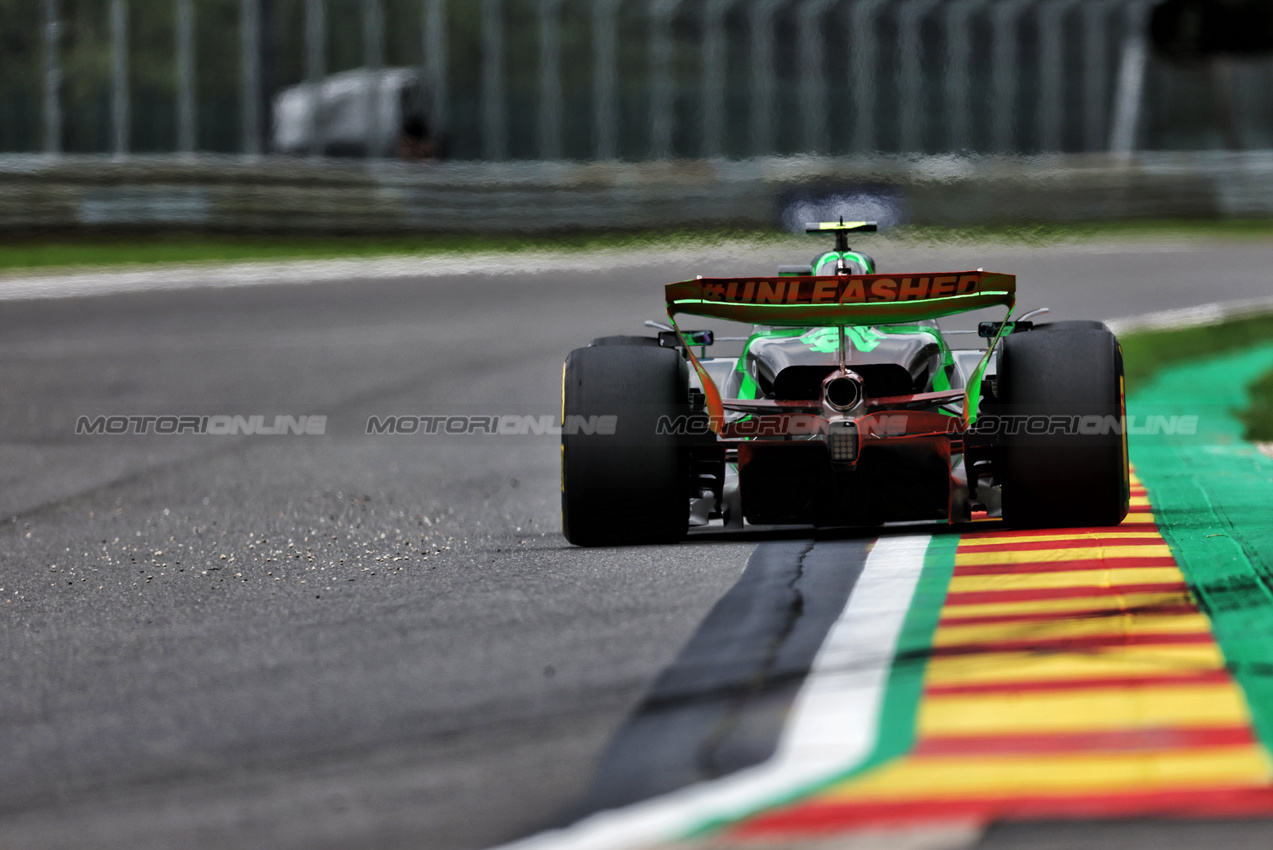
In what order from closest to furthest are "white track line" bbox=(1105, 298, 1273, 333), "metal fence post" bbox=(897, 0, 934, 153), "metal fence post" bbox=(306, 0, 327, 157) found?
1. "white track line" bbox=(1105, 298, 1273, 333)
2. "metal fence post" bbox=(306, 0, 327, 157)
3. "metal fence post" bbox=(897, 0, 934, 153)

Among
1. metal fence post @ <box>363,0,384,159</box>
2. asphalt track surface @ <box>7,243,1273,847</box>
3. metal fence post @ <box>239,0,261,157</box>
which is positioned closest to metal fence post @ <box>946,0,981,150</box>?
metal fence post @ <box>363,0,384,159</box>

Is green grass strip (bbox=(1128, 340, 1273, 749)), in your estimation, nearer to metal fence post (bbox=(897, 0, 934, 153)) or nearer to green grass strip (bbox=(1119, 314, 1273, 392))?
green grass strip (bbox=(1119, 314, 1273, 392))

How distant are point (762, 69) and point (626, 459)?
16.9 metres

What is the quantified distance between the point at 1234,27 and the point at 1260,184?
380 cm

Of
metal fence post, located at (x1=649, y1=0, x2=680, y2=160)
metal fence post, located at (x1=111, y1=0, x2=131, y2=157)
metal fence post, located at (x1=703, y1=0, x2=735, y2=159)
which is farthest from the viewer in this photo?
metal fence post, located at (x1=703, y1=0, x2=735, y2=159)

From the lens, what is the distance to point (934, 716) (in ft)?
12.3

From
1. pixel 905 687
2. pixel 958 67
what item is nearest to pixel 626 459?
pixel 905 687

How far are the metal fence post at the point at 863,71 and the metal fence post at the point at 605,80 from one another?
10.4ft

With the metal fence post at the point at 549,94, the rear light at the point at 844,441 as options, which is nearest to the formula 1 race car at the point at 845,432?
the rear light at the point at 844,441

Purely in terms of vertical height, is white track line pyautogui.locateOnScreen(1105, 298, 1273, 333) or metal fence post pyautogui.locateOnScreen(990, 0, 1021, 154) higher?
metal fence post pyautogui.locateOnScreen(990, 0, 1021, 154)

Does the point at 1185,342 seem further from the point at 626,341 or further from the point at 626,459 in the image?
the point at 626,459

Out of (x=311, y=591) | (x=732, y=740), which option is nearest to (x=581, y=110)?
(x=311, y=591)

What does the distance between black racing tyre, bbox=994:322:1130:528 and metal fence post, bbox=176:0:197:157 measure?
15.6 meters

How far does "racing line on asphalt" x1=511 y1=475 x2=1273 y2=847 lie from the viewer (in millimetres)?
3221
